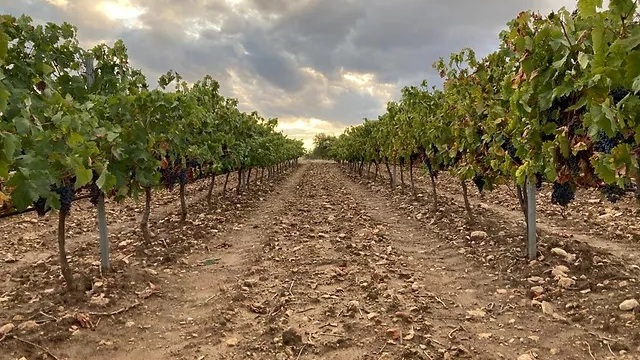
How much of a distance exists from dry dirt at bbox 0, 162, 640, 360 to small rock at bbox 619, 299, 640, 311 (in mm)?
105

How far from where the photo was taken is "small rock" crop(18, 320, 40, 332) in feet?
15.8

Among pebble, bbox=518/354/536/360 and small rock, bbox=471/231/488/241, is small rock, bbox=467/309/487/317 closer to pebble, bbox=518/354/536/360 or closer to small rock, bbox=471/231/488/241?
pebble, bbox=518/354/536/360

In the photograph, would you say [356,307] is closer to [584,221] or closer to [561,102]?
[561,102]

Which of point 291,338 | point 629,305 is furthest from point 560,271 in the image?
point 291,338


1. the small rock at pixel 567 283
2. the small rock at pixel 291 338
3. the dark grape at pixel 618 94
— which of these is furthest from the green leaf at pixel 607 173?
the small rock at pixel 291 338

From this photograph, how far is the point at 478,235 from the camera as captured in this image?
8906 millimetres

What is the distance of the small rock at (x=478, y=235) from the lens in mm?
8820

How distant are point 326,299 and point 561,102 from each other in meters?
3.27

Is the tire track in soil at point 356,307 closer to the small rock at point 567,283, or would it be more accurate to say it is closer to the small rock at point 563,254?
the small rock at point 567,283

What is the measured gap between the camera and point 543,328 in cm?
482

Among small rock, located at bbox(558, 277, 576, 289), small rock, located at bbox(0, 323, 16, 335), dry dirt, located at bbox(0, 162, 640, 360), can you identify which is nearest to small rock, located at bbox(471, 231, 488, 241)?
dry dirt, located at bbox(0, 162, 640, 360)

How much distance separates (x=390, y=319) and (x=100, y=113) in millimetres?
4428

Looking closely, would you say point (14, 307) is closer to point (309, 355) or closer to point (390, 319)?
point (309, 355)

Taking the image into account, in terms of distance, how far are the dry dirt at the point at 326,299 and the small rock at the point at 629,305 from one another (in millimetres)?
105
